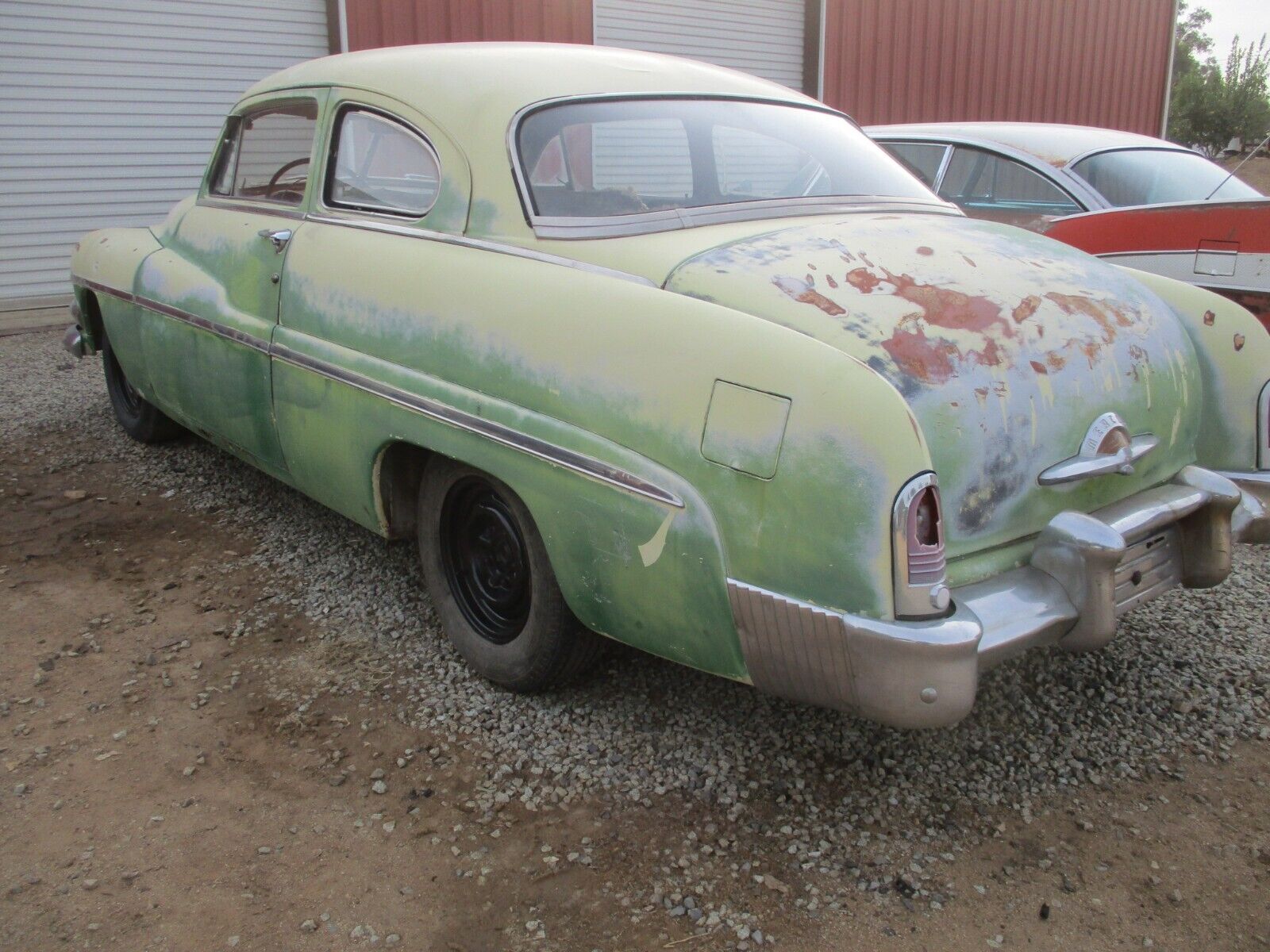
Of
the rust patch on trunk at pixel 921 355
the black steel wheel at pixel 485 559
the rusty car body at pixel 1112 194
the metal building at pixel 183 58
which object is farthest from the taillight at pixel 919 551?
the metal building at pixel 183 58

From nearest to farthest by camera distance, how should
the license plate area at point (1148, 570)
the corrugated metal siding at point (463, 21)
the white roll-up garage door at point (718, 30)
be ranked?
the license plate area at point (1148, 570) < the corrugated metal siding at point (463, 21) < the white roll-up garage door at point (718, 30)

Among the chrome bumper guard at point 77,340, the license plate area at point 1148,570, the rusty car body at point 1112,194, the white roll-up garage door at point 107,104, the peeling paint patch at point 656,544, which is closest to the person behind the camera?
the peeling paint patch at point 656,544

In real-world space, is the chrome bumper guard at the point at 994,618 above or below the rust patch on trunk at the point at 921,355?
below

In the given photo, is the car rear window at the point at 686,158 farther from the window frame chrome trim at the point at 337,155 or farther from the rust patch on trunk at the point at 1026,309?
the rust patch on trunk at the point at 1026,309

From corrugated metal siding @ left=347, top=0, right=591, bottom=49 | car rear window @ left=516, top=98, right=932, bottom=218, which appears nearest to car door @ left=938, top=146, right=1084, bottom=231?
car rear window @ left=516, top=98, right=932, bottom=218

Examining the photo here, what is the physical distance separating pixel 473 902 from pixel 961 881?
1.02 meters

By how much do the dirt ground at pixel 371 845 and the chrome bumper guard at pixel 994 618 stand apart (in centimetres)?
44

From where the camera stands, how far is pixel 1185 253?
418 centimetres

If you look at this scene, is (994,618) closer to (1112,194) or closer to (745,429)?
(745,429)

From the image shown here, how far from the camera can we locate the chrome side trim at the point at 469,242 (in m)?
2.41

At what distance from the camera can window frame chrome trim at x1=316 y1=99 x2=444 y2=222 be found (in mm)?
2900

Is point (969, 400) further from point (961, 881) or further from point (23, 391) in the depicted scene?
point (23, 391)

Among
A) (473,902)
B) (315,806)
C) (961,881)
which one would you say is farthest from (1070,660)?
(315,806)

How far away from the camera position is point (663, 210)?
2.67 meters
